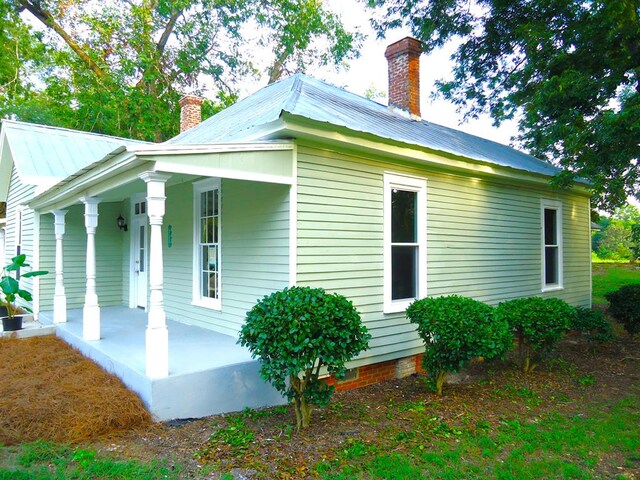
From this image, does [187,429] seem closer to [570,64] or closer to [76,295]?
[76,295]

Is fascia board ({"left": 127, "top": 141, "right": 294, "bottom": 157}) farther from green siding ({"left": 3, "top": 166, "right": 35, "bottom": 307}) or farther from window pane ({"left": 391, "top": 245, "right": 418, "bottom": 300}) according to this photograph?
green siding ({"left": 3, "top": 166, "right": 35, "bottom": 307})

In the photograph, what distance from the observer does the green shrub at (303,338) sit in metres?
4.06

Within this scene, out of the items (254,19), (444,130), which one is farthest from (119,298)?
(254,19)

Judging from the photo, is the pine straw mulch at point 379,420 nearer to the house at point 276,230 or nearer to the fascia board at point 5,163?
the house at point 276,230

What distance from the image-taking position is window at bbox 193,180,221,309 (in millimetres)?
6887

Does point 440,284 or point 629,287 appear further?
point 629,287

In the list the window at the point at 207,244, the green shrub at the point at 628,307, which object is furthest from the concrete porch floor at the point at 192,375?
the green shrub at the point at 628,307

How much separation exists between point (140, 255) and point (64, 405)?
558cm

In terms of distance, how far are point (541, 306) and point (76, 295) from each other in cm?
944

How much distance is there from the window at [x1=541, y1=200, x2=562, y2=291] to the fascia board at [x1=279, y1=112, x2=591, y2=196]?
5.65ft

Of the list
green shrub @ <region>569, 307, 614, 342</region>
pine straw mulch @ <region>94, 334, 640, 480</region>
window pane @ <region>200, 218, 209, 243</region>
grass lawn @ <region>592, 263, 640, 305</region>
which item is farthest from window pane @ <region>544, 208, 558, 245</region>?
window pane @ <region>200, 218, 209, 243</region>

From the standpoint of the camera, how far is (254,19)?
70.7 feet

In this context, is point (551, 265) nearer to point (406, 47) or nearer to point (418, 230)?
point (418, 230)

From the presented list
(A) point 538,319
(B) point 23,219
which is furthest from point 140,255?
(A) point 538,319
